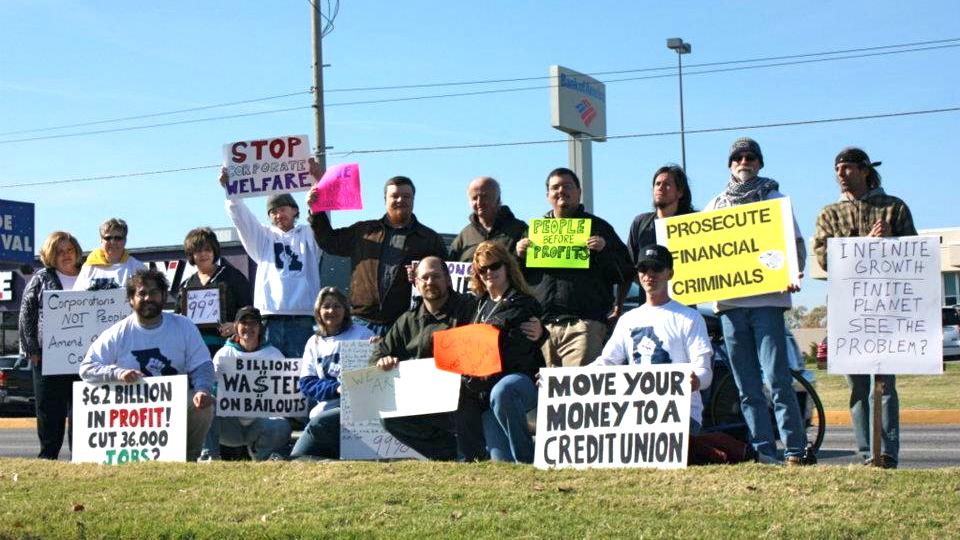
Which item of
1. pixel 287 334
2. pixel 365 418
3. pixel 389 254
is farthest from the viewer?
pixel 287 334

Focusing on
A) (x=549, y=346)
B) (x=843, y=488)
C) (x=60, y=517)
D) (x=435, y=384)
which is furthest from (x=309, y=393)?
(x=843, y=488)

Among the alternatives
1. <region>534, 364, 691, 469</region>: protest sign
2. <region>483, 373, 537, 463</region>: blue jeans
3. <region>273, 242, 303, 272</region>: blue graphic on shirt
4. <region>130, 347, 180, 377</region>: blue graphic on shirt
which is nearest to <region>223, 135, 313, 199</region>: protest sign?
<region>273, 242, 303, 272</region>: blue graphic on shirt

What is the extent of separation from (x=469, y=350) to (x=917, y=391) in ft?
58.6

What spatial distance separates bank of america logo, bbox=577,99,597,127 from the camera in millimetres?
37094

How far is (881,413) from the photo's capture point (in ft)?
25.9

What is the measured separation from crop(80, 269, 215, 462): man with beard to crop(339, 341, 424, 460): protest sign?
1.05 meters

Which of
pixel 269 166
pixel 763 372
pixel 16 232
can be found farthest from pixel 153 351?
pixel 16 232

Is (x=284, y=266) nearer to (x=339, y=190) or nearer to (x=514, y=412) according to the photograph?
(x=339, y=190)

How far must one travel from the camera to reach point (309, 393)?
962 cm

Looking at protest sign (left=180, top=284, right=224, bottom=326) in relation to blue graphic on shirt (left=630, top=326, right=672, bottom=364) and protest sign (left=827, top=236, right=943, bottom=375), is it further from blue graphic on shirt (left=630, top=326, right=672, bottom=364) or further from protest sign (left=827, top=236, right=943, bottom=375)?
protest sign (left=827, top=236, right=943, bottom=375)

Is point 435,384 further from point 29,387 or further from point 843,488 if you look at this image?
point 29,387

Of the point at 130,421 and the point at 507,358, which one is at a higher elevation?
the point at 507,358

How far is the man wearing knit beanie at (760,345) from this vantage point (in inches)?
310

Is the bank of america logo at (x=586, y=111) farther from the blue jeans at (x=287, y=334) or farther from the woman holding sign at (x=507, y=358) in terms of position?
Answer: the woman holding sign at (x=507, y=358)
